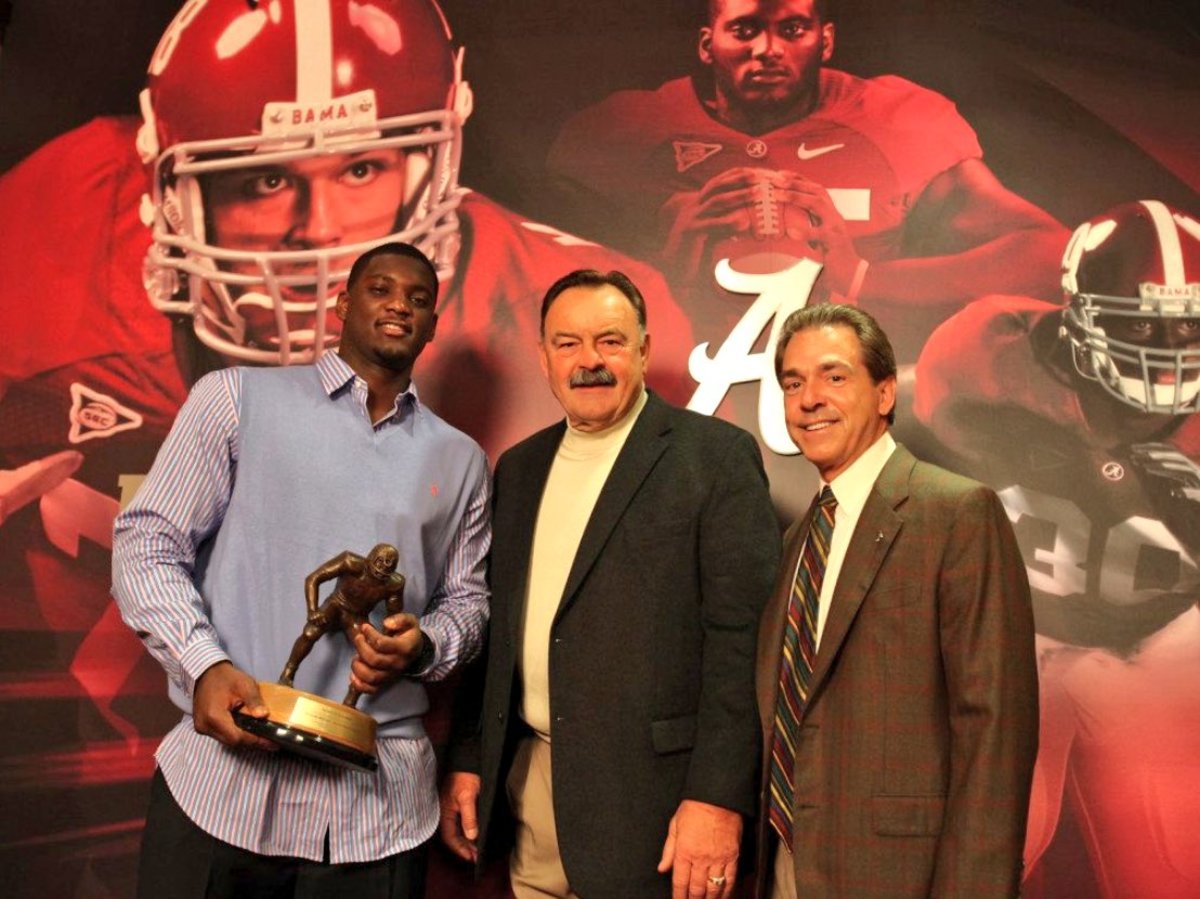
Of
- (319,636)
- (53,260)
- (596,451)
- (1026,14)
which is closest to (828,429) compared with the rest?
(596,451)

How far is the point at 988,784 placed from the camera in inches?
58.9

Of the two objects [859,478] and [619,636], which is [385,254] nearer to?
[619,636]

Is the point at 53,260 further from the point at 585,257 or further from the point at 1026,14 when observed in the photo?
the point at 1026,14

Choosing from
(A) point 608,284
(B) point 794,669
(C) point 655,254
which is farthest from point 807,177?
(B) point 794,669

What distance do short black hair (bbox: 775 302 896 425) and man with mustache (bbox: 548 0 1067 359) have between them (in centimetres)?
74

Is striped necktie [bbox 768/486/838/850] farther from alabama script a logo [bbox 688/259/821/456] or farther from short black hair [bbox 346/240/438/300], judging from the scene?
short black hair [bbox 346/240/438/300]

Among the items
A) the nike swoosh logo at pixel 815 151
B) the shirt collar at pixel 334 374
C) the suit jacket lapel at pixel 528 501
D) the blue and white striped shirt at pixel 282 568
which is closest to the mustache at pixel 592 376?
the suit jacket lapel at pixel 528 501

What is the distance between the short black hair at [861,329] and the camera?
5.84 ft

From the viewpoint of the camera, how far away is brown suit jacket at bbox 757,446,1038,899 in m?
1.51

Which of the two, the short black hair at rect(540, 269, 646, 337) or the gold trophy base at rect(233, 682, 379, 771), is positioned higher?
the short black hair at rect(540, 269, 646, 337)

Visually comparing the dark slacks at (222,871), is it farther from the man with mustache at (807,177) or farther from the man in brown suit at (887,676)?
the man with mustache at (807,177)

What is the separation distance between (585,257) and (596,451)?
0.70m

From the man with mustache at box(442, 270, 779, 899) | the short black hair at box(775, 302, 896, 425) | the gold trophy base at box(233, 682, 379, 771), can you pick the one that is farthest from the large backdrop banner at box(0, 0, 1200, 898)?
the gold trophy base at box(233, 682, 379, 771)

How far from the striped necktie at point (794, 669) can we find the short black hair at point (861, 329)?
0.25m
